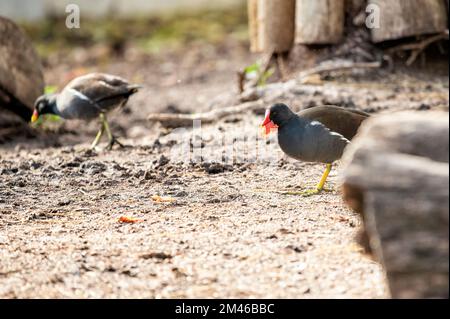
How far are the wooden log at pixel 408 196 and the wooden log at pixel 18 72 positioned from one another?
567 cm

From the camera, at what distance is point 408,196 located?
2.70m

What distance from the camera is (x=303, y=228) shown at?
4.18 metres

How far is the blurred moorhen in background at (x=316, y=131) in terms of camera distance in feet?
16.7

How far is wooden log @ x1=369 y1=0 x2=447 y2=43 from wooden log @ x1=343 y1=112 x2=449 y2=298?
524cm

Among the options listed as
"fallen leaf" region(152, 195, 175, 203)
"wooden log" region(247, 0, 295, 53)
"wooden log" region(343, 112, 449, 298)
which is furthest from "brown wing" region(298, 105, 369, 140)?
"wooden log" region(247, 0, 295, 53)

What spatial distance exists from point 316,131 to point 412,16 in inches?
127

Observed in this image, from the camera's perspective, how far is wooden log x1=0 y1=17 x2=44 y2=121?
25.8 ft

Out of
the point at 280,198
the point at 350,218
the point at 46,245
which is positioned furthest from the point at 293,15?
the point at 46,245

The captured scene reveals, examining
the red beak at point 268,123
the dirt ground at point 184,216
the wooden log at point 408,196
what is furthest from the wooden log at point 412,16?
the wooden log at point 408,196

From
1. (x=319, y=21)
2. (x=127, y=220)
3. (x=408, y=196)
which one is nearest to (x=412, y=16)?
(x=319, y=21)

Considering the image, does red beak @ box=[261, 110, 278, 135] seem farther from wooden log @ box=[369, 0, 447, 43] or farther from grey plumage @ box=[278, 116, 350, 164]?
wooden log @ box=[369, 0, 447, 43]

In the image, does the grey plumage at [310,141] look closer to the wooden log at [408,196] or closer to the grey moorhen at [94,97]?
the wooden log at [408,196]

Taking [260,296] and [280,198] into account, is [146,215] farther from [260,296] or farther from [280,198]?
[260,296]

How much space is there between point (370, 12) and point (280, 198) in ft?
12.0
